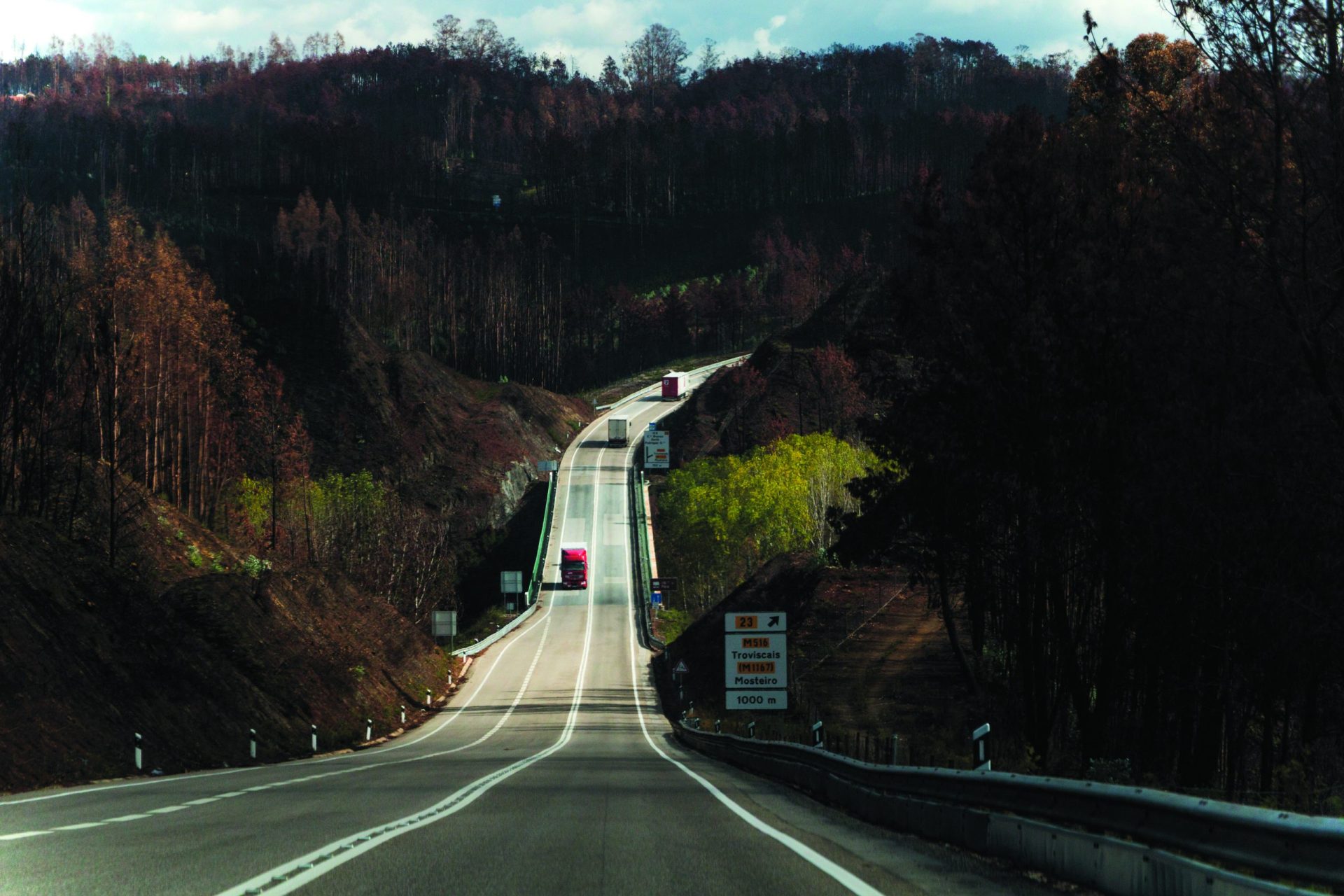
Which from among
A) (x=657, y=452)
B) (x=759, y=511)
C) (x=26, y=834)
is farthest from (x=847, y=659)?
(x=657, y=452)

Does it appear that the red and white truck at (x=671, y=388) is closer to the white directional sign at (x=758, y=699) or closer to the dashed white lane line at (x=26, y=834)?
the white directional sign at (x=758, y=699)

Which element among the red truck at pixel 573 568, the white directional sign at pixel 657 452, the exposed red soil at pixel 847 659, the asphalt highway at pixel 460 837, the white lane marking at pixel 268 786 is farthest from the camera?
the white directional sign at pixel 657 452

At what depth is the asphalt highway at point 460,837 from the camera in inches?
320

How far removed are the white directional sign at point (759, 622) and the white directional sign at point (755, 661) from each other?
26cm

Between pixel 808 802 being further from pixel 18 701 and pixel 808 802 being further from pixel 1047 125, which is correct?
pixel 1047 125

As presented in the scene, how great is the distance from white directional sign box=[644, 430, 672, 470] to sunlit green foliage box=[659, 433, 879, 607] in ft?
68.4

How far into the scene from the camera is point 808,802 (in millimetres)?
18234

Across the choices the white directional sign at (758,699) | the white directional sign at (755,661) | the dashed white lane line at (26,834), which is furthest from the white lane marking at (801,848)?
the white directional sign at (755,661)

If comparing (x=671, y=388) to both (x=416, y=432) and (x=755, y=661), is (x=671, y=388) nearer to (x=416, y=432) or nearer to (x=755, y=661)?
(x=416, y=432)

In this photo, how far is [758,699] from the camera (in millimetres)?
40656

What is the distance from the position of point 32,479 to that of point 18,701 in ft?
42.8

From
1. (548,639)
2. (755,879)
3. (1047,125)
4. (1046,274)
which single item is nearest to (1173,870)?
(755,879)

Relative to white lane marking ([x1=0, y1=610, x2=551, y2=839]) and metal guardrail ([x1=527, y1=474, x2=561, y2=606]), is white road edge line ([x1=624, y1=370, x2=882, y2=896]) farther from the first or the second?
metal guardrail ([x1=527, y1=474, x2=561, y2=606])

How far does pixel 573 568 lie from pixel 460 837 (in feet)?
292
